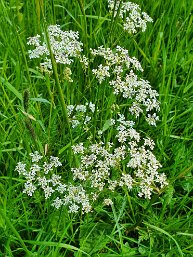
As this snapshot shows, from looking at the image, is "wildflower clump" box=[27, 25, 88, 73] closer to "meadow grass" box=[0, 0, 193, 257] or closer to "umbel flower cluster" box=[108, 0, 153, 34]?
"meadow grass" box=[0, 0, 193, 257]

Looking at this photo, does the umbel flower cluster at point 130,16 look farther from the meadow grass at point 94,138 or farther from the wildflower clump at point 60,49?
the wildflower clump at point 60,49

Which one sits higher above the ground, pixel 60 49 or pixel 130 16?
pixel 130 16

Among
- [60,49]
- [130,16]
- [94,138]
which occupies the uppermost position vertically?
[130,16]

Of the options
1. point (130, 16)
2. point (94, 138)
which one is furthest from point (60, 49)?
point (94, 138)

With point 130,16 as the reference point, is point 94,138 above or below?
below

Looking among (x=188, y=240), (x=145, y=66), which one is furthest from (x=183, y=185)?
(x=145, y=66)

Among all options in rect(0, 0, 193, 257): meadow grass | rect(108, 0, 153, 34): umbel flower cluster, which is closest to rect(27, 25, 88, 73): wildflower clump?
rect(0, 0, 193, 257): meadow grass

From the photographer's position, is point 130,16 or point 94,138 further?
point 94,138

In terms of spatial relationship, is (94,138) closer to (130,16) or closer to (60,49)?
(60,49)
